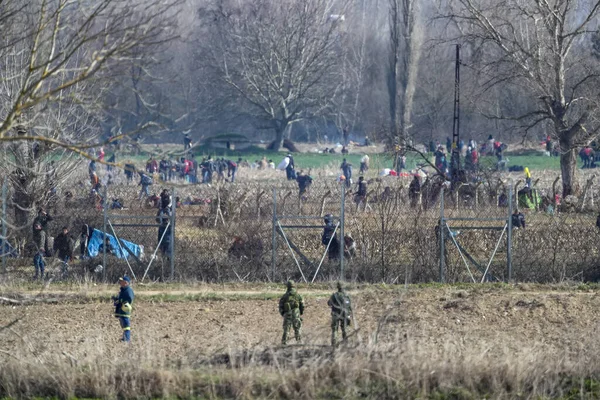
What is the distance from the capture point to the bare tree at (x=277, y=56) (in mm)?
46688

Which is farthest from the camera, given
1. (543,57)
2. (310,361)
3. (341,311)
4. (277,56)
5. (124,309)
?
(277,56)

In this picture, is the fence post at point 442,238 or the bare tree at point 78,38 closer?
the bare tree at point 78,38

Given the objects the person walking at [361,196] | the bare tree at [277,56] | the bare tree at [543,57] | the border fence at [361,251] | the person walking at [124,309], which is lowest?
A: the person walking at [124,309]

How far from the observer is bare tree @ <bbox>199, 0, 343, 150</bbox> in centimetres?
4669

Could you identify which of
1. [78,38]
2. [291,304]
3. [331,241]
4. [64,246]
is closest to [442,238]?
[331,241]

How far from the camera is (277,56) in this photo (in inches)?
1916

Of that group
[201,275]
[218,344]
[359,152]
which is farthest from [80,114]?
[359,152]

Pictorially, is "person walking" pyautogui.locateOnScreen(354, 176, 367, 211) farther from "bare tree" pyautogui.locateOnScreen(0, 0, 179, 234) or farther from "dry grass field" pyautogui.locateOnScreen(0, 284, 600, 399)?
"bare tree" pyautogui.locateOnScreen(0, 0, 179, 234)

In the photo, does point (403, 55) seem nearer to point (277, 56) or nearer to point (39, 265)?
point (277, 56)

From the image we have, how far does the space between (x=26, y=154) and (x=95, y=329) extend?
7638mm

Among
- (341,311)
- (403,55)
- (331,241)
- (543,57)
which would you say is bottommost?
(341,311)

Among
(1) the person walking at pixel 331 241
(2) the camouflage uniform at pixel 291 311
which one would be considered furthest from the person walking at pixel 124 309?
(1) the person walking at pixel 331 241

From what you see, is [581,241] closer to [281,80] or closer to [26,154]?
[26,154]

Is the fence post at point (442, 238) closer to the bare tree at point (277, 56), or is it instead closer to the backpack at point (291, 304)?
the backpack at point (291, 304)
